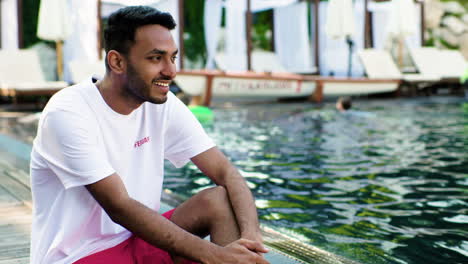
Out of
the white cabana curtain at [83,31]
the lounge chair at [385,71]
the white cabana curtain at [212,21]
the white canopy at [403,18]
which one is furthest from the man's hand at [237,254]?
the white canopy at [403,18]

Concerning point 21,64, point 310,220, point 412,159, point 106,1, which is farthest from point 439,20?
point 310,220

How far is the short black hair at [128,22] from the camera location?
187 centimetres

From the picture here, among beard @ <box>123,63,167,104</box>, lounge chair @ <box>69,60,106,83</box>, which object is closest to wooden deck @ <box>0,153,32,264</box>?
beard @ <box>123,63,167,104</box>

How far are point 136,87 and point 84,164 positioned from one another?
312mm

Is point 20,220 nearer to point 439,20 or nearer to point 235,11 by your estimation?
point 235,11

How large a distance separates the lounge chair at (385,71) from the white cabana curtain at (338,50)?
0.80m

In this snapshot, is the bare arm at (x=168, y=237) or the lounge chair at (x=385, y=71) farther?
the lounge chair at (x=385, y=71)

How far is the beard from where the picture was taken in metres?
1.90

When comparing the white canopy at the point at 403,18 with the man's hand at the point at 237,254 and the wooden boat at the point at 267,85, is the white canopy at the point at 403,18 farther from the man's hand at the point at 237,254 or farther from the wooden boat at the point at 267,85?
the man's hand at the point at 237,254

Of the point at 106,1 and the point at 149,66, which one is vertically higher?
the point at 106,1


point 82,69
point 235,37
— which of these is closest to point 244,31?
point 235,37

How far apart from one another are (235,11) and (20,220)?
12.5m

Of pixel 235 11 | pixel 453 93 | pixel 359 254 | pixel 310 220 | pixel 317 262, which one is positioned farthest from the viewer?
pixel 453 93

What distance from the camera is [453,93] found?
16453 mm
